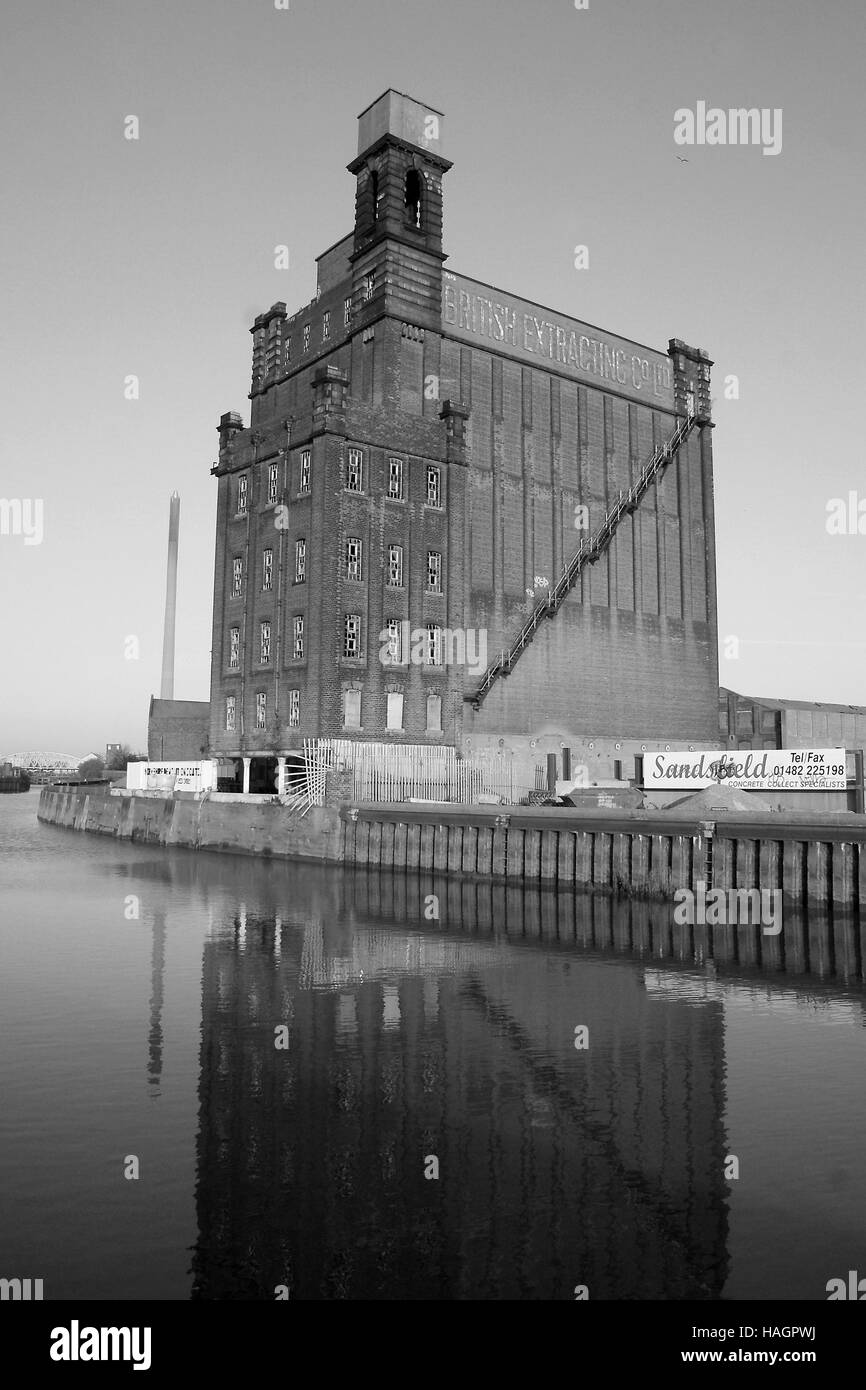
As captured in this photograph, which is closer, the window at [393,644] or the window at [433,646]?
the window at [393,644]

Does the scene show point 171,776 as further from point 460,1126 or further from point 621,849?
point 460,1126

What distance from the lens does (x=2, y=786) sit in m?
165

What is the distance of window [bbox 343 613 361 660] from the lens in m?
53.9

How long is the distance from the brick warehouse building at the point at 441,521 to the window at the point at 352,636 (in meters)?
0.11

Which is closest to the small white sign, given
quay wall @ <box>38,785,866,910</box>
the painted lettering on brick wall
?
quay wall @ <box>38,785,866,910</box>

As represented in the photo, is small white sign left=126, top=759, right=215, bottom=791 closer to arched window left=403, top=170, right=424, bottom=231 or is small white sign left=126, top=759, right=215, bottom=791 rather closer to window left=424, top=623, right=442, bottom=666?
window left=424, top=623, right=442, bottom=666

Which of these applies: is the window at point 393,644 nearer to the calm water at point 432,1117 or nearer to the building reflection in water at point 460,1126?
the calm water at point 432,1117

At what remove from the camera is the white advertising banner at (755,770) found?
134ft

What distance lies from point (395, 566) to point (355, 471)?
18.7 feet

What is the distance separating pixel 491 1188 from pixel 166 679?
95.5 metres

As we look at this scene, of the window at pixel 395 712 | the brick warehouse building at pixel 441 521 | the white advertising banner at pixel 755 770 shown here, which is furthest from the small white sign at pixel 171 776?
the white advertising banner at pixel 755 770

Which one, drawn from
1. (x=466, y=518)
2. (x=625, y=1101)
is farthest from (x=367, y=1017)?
(x=466, y=518)

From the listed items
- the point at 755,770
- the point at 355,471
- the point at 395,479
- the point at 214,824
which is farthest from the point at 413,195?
the point at 755,770
